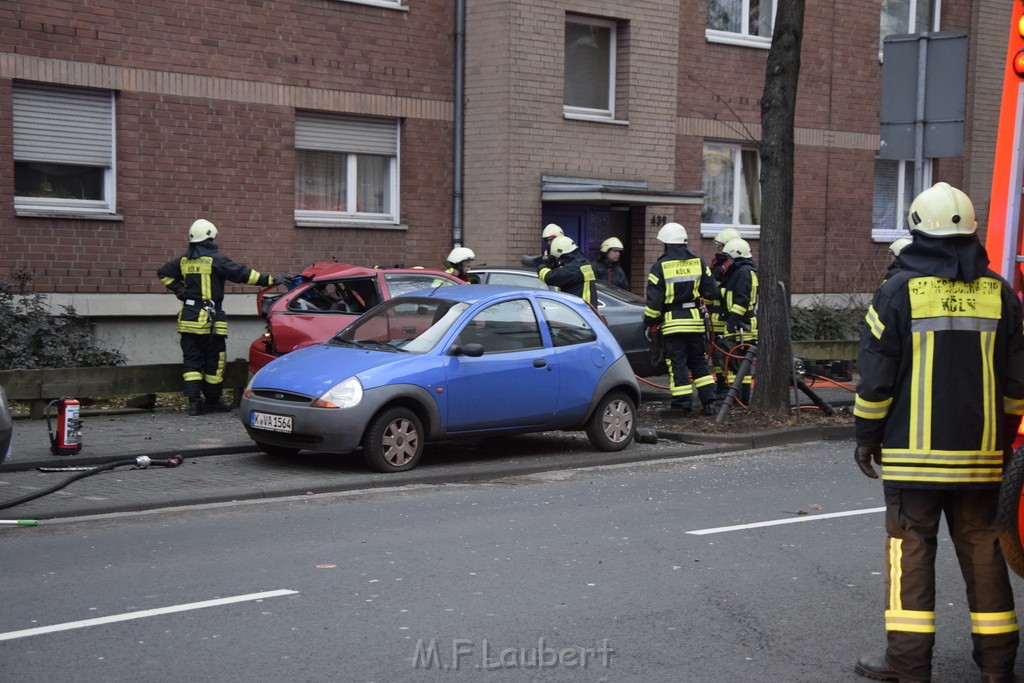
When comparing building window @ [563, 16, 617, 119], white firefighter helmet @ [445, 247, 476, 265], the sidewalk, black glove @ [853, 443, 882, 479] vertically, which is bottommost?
the sidewalk

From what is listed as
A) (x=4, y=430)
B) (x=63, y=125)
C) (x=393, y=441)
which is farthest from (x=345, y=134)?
(x=4, y=430)

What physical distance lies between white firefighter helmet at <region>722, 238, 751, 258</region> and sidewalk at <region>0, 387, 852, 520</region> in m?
2.43

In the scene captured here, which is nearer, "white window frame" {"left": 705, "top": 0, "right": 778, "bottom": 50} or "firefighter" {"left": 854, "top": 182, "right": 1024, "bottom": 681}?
"firefighter" {"left": 854, "top": 182, "right": 1024, "bottom": 681}

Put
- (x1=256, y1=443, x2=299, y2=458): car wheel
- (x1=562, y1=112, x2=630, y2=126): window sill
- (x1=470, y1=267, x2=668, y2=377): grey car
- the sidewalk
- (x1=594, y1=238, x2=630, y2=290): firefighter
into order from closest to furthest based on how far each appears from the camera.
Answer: the sidewalk, (x1=256, y1=443, x2=299, y2=458): car wheel, (x1=470, y1=267, x2=668, y2=377): grey car, (x1=594, y1=238, x2=630, y2=290): firefighter, (x1=562, y1=112, x2=630, y2=126): window sill

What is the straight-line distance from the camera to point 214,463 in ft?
36.9

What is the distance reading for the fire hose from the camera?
9.09m

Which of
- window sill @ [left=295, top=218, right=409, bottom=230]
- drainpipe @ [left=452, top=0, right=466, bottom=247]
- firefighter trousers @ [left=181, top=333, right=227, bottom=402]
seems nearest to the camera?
firefighter trousers @ [left=181, top=333, right=227, bottom=402]

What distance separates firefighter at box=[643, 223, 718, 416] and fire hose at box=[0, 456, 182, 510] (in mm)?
5468

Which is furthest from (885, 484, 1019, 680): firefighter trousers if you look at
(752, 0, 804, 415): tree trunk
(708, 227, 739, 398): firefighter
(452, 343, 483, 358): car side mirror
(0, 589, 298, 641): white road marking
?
(708, 227, 739, 398): firefighter

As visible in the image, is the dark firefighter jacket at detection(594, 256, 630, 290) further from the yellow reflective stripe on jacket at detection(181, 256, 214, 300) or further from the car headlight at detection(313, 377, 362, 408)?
the car headlight at detection(313, 377, 362, 408)

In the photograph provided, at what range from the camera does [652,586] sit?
22.9 ft

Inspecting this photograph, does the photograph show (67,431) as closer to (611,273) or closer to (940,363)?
(940,363)

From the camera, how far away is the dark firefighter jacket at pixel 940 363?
17.0ft

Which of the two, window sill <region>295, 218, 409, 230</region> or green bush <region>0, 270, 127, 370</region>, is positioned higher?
window sill <region>295, 218, 409, 230</region>
